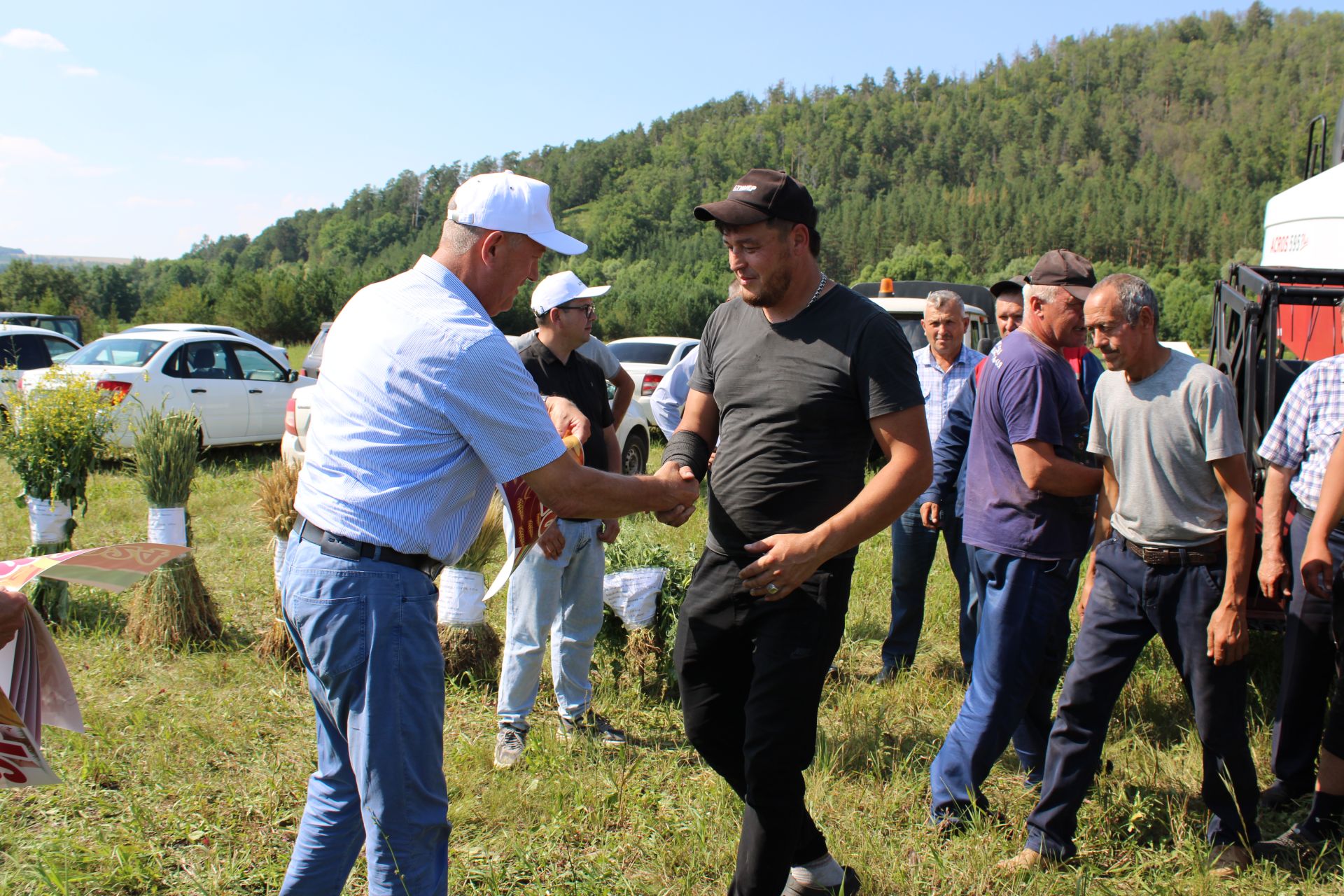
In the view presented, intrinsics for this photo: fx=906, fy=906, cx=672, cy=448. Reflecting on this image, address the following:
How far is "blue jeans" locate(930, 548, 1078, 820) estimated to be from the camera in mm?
3197

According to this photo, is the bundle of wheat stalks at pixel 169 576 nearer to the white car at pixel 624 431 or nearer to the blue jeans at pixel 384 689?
the white car at pixel 624 431

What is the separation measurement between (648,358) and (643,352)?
0.56 feet

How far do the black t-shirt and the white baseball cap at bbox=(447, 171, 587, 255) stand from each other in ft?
Answer: 2.24

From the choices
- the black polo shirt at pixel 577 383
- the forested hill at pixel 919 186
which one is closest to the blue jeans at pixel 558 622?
the black polo shirt at pixel 577 383

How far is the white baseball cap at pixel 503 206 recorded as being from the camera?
2.25 meters

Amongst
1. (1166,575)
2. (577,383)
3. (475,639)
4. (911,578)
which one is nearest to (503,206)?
(577,383)

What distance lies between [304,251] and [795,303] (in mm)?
118567

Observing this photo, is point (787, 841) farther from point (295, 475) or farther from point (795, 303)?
point (295, 475)

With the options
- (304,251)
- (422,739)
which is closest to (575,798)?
(422,739)

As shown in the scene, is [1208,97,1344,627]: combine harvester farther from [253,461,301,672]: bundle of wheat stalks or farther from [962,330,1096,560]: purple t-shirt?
[253,461,301,672]: bundle of wheat stalks

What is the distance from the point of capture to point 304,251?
360ft

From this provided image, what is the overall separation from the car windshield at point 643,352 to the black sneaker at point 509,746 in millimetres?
9881

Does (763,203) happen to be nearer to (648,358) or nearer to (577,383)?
(577,383)

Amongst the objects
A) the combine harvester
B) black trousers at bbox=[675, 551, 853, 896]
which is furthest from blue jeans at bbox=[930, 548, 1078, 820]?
the combine harvester
